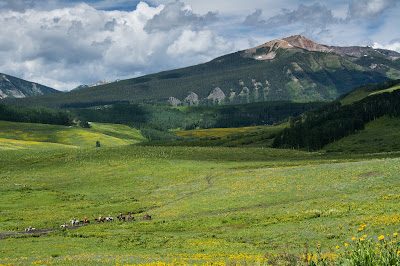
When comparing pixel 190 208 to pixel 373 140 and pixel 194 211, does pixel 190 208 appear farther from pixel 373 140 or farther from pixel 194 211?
pixel 373 140

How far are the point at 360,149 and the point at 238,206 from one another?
128489 millimetres

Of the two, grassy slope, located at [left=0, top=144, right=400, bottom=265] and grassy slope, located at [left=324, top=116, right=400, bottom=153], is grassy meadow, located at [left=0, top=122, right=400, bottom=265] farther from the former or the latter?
grassy slope, located at [left=324, top=116, right=400, bottom=153]

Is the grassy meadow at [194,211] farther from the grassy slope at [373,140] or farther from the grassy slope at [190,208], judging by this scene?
the grassy slope at [373,140]

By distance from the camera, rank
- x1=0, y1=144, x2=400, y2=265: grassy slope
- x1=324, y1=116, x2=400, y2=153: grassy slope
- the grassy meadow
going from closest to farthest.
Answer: the grassy meadow < x1=0, y1=144, x2=400, y2=265: grassy slope < x1=324, y1=116, x2=400, y2=153: grassy slope

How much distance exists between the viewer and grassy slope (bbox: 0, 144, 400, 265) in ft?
94.3

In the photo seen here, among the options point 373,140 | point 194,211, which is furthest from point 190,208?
point 373,140

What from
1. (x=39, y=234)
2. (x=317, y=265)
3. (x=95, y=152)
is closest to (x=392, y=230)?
(x=317, y=265)

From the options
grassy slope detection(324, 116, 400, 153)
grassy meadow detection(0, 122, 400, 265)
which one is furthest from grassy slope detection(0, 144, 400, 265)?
grassy slope detection(324, 116, 400, 153)

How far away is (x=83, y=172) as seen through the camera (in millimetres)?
109438

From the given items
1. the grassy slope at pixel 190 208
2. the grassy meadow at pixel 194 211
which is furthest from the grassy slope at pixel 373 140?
the grassy slope at pixel 190 208

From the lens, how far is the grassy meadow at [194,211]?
88.4 feet

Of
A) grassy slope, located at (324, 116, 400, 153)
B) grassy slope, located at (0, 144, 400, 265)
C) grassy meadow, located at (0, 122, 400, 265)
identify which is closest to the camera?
grassy meadow, located at (0, 122, 400, 265)

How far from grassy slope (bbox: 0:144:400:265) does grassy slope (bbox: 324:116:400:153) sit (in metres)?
83.8

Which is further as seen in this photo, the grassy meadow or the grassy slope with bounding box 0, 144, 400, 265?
the grassy slope with bounding box 0, 144, 400, 265
